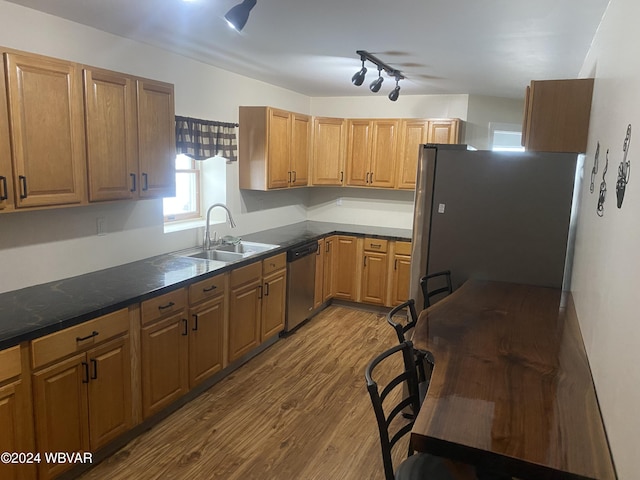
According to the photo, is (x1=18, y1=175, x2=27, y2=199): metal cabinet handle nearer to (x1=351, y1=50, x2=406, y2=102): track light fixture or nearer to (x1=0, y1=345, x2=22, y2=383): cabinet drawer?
(x1=0, y1=345, x2=22, y2=383): cabinet drawer

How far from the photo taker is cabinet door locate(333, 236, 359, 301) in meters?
5.29

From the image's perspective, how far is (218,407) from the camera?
321 centimetres

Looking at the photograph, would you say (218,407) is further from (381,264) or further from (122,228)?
(381,264)

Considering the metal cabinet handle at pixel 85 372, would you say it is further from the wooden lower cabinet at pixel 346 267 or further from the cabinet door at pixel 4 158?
the wooden lower cabinet at pixel 346 267

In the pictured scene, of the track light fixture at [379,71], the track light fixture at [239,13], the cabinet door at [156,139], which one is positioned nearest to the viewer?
the track light fixture at [239,13]

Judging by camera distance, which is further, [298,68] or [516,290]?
[298,68]

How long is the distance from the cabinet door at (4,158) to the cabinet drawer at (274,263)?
79.5 inches

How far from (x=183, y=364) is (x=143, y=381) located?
13.9 inches

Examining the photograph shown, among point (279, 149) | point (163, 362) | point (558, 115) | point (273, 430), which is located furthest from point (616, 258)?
point (279, 149)

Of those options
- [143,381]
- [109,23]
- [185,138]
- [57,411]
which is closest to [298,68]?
[185,138]

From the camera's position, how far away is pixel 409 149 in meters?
5.08

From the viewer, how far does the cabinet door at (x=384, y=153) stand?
203 inches

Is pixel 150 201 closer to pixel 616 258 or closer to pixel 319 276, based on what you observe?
pixel 319 276

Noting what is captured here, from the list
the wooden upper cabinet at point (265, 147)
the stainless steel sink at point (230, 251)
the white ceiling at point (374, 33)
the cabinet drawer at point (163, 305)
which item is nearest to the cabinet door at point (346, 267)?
the wooden upper cabinet at point (265, 147)
